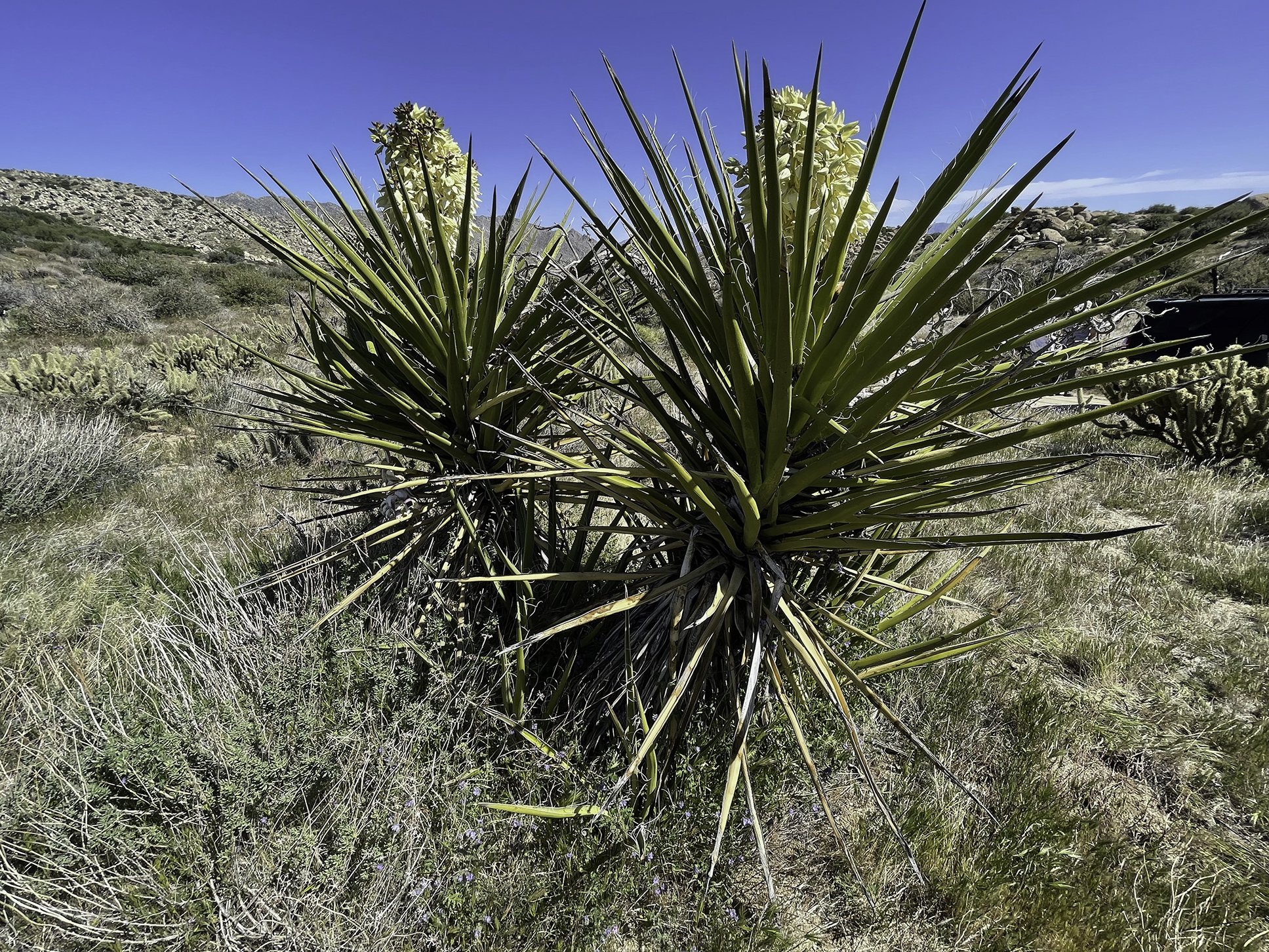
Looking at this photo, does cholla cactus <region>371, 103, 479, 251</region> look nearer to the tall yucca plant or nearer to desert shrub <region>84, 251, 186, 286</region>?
the tall yucca plant

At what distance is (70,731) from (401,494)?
119cm

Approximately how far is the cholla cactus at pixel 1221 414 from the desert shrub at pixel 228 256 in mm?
28309

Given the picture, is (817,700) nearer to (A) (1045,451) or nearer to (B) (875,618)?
(B) (875,618)

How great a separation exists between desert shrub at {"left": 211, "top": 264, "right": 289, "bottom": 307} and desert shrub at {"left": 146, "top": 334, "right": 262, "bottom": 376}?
7243mm

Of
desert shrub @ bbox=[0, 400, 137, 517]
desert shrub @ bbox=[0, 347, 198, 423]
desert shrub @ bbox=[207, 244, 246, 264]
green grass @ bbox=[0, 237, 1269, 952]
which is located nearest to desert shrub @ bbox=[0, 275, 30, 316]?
desert shrub @ bbox=[0, 347, 198, 423]

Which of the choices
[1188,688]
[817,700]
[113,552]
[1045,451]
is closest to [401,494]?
[817,700]

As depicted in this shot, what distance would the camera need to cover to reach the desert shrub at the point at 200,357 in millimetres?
8852

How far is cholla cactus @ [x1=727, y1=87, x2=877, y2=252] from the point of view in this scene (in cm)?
168

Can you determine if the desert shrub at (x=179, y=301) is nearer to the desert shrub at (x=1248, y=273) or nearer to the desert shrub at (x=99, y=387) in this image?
the desert shrub at (x=99, y=387)

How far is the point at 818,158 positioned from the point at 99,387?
8631mm

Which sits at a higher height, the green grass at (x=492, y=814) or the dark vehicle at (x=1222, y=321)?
the dark vehicle at (x=1222, y=321)

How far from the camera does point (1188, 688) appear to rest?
8.70 feet

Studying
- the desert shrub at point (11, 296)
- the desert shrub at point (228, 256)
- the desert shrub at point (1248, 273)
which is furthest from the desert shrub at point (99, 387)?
the desert shrub at point (1248, 273)

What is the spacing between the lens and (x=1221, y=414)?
220 inches
